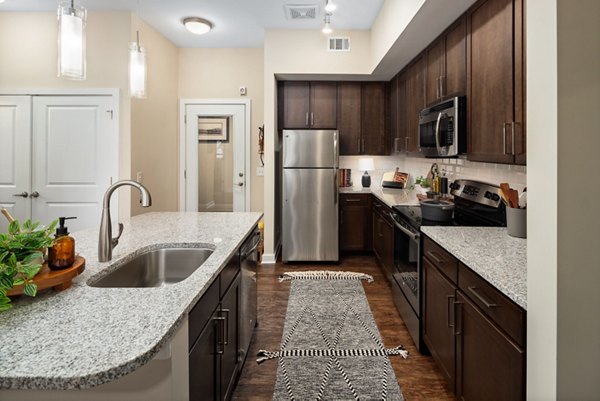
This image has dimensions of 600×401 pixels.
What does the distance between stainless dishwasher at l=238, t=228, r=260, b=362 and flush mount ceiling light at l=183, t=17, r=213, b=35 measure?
2839 mm

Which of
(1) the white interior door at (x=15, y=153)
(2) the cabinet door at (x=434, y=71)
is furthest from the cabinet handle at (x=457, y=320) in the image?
(1) the white interior door at (x=15, y=153)

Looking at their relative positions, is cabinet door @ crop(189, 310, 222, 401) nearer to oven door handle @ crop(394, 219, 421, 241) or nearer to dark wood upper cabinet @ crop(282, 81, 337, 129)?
oven door handle @ crop(394, 219, 421, 241)

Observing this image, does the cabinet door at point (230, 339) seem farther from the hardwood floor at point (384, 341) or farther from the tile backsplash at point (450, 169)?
the tile backsplash at point (450, 169)

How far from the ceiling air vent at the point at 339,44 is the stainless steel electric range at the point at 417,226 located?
2356mm

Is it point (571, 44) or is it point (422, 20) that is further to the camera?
Result: point (422, 20)

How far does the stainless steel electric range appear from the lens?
2.51m

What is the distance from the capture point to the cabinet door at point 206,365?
A: 4.20 ft

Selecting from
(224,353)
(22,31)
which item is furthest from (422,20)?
(22,31)

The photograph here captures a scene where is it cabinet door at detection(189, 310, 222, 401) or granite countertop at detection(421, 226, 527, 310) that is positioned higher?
granite countertop at detection(421, 226, 527, 310)

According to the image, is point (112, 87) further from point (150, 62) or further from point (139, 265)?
point (139, 265)

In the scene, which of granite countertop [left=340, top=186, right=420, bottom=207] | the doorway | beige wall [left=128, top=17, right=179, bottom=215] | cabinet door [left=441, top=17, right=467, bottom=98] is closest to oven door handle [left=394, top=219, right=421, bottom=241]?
granite countertop [left=340, top=186, right=420, bottom=207]

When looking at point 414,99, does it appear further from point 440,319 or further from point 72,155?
point 72,155

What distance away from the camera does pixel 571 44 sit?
3.24 ft

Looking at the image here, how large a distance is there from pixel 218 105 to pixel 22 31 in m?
2.29
